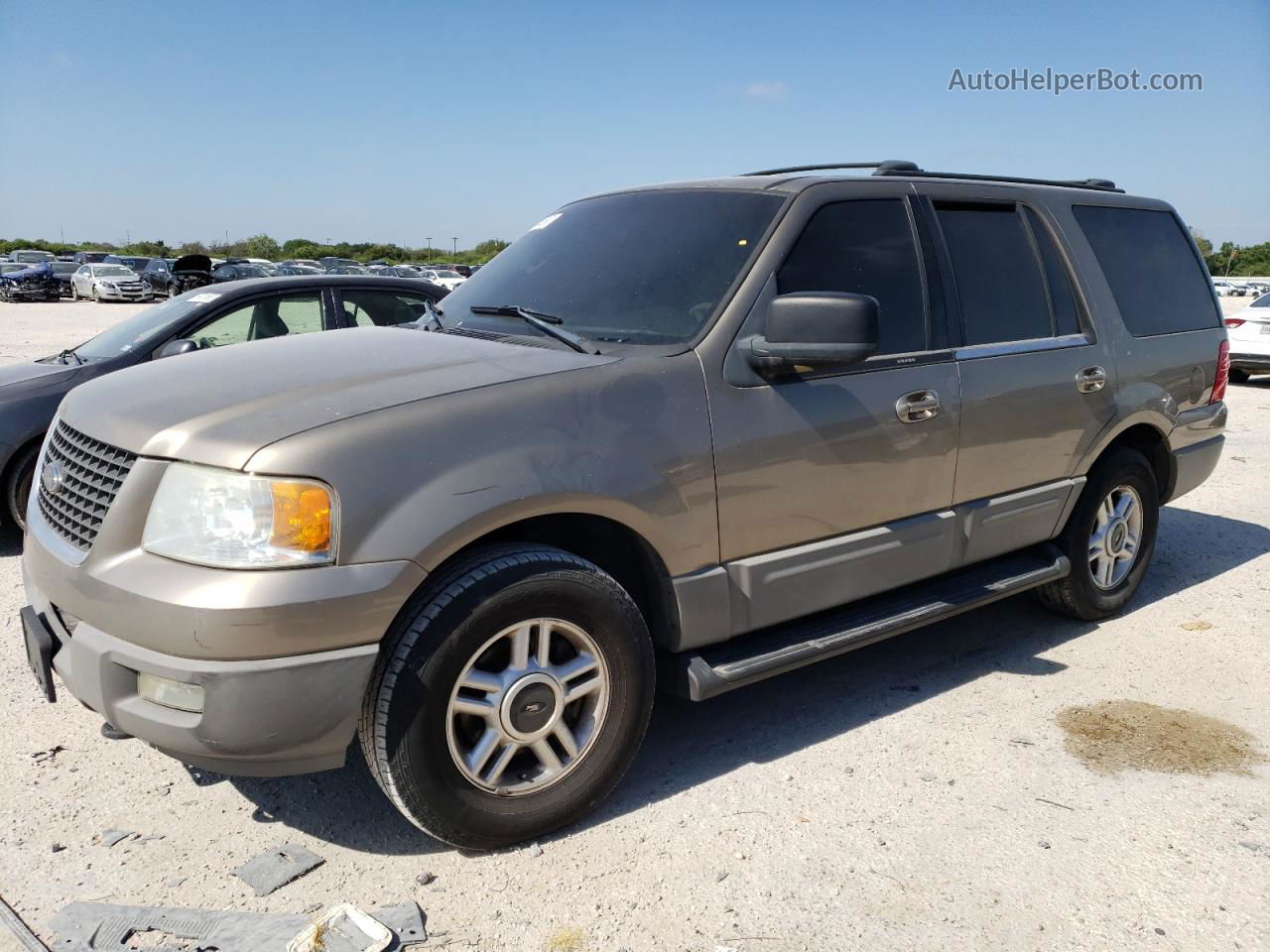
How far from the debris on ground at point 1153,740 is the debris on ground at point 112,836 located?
122 inches

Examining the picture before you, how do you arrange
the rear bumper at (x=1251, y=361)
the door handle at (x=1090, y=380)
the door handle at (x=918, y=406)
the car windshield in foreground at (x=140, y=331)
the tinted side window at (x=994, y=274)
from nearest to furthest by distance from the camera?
the door handle at (x=918, y=406)
the tinted side window at (x=994, y=274)
the door handle at (x=1090, y=380)
the car windshield in foreground at (x=140, y=331)
the rear bumper at (x=1251, y=361)

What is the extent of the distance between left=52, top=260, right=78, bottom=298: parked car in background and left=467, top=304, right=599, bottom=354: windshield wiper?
130ft

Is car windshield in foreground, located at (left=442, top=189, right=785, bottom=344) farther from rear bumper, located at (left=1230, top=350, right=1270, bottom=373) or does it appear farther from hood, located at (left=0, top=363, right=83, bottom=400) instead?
rear bumper, located at (left=1230, top=350, right=1270, bottom=373)

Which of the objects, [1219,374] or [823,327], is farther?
[1219,374]

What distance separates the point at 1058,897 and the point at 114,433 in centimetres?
286

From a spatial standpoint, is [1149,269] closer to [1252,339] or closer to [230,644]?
[230,644]

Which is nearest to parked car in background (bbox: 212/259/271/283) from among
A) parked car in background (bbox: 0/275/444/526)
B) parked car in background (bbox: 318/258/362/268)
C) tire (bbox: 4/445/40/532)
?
parked car in background (bbox: 318/258/362/268)

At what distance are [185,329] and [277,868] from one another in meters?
4.32

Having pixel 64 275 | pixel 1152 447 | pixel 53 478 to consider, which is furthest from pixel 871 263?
pixel 64 275

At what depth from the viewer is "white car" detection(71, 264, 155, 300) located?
34.8 meters

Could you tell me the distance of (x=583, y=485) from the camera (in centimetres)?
280

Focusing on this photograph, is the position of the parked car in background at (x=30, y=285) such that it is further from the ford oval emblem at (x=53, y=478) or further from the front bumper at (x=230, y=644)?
the front bumper at (x=230, y=644)

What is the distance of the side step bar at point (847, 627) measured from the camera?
318 cm

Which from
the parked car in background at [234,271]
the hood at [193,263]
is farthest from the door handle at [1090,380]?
the parked car in background at [234,271]
